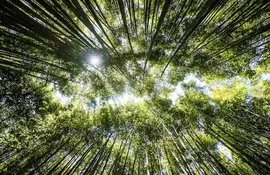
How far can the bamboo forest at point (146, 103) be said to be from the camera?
5.30 meters

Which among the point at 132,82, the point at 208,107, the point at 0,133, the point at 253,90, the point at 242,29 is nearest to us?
the point at 242,29

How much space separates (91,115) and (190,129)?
177 inches

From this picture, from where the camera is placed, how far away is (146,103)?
8180 mm

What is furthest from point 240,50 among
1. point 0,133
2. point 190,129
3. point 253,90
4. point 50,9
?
point 0,133

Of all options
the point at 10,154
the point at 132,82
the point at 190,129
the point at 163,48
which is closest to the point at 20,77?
the point at 10,154

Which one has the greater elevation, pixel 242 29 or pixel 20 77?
pixel 242 29

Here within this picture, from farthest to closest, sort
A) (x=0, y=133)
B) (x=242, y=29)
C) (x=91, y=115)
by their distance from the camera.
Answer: (x=91, y=115)
(x=0, y=133)
(x=242, y=29)

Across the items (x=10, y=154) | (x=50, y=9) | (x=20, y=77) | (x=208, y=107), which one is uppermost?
(x=208, y=107)

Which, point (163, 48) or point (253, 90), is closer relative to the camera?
point (253, 90)

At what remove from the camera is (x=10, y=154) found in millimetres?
5828

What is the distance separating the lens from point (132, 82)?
8195mm

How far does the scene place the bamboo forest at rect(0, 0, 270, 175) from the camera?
5301mm

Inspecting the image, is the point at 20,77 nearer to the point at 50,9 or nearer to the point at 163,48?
the point at 50,9

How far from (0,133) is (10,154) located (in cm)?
86
